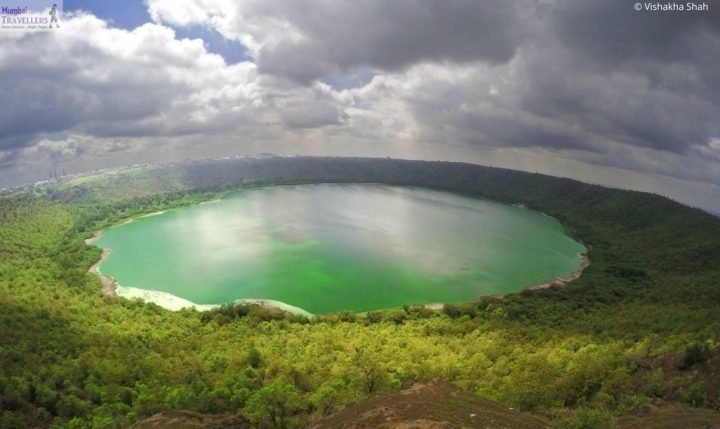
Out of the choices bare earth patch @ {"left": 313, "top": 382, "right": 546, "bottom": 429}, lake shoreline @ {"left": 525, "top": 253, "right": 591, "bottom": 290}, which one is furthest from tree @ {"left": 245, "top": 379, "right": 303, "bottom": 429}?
lake shoreline @ {"left": 525, "top": 253, "right": 591, "bottom": 290}

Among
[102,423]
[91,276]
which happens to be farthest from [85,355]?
[91,276]

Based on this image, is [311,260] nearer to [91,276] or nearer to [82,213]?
[91,276]

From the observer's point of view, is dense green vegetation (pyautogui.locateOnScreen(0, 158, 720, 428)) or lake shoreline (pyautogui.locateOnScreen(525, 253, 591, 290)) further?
lake shoreline (pyautogui.locateOnScreen(525, 253, 591, 290))

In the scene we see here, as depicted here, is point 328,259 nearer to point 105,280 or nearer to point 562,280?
point 105,280

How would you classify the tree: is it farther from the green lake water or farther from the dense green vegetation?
the green lake water

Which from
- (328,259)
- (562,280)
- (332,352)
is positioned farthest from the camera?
(328,259)

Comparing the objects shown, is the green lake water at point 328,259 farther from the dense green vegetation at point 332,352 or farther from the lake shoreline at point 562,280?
the dense green vegetation at point 332,352

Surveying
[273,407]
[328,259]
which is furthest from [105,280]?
[273,407]
